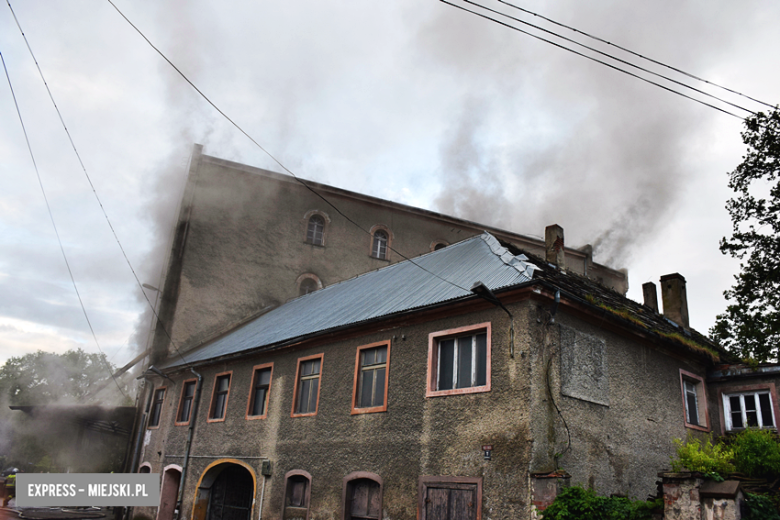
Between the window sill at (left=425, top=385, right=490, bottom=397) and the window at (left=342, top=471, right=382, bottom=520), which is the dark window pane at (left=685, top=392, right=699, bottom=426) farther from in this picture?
the window at (left=342, top=471, right=382, bottom=520)

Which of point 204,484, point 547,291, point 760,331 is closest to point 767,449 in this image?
point 547,291

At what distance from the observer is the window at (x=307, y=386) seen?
14.4 meters

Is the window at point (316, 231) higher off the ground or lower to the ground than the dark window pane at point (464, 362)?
higher

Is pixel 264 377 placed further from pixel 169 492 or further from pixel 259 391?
pixel 169 492

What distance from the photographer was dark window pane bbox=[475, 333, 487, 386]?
10711 millimetres

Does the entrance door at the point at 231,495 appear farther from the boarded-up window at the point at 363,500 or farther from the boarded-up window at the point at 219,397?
the boarded-up window at the point at 363,500

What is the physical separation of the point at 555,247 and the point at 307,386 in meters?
7.26

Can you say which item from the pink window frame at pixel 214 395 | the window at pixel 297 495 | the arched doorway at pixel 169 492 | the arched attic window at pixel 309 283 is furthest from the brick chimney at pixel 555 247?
the arched doorway at pixel 169 492

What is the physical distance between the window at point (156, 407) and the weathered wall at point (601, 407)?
16.1 meters

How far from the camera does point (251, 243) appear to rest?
81.6ft

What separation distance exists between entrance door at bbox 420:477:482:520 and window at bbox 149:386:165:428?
1415 centimetres

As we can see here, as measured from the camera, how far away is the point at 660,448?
→ 488 inches

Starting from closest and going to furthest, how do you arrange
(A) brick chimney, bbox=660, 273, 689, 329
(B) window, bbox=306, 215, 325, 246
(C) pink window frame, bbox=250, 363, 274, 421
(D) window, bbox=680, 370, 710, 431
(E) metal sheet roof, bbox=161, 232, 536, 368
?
(E) metal sheet roof, bbox=161, 232, 536, 368
(D) window, bbox=680, 370, 710, 431
(C) pink window frame, bbox=250, 363, 274, 421
(A) brick chimney, bbox=660, 273, 689, 329
(B) window, bbox=306, 215, 325, 246

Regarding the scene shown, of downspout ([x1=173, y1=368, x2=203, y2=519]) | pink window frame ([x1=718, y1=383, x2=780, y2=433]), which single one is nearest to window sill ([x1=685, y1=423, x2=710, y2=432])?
pink window frame ([x1=718, y1=383, x2=780, y2=433])
